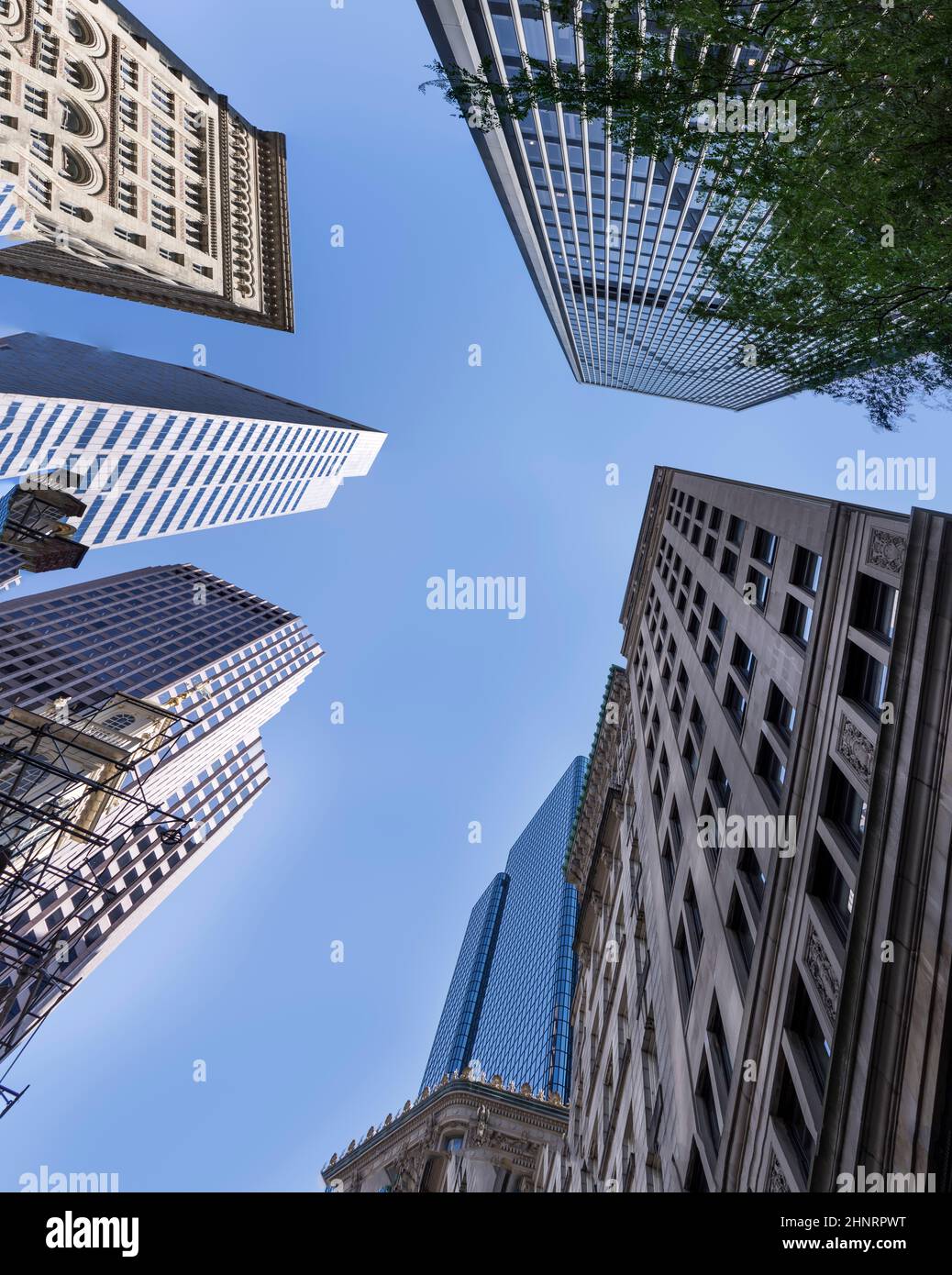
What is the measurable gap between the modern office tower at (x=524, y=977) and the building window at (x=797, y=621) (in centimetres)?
7883

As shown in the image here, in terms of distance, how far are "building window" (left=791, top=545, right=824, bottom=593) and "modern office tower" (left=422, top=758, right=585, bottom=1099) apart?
79624 mm

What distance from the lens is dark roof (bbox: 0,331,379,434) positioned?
84.4 meters

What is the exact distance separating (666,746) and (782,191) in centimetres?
2260

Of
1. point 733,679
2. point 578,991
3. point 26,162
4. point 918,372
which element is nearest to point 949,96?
point 918,372

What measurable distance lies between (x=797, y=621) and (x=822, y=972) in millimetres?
10096

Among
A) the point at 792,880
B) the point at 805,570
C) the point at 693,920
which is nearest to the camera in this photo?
the point at 792,880

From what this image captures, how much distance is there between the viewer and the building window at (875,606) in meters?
15.3

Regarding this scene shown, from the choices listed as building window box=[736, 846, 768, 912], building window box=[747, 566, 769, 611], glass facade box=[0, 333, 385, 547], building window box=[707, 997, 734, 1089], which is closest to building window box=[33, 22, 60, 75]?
glass facade box=[0, 333, 385, 547]

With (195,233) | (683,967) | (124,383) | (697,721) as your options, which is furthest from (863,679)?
(124,383)

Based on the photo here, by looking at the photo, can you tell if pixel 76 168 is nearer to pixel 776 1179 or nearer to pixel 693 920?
pixel 693 920

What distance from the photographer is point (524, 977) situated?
13388cm

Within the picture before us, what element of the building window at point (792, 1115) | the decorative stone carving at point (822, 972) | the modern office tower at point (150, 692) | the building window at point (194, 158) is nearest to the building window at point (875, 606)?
the decorative stone carving at point (822, 972)

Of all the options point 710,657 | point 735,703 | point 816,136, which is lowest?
point 735,703

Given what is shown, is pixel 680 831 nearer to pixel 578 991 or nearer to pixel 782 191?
pixel 782 191
